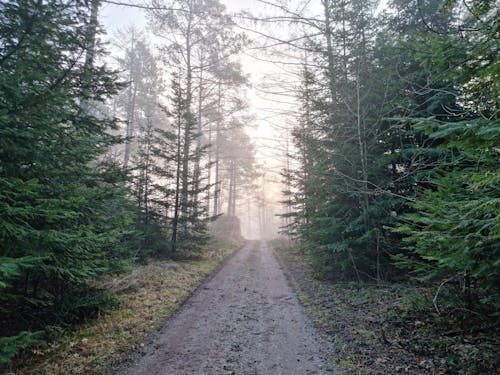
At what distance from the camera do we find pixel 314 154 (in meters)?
9.89

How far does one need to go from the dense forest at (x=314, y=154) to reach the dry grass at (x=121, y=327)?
0.48 m

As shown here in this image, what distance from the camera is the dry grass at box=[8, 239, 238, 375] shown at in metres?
4.24

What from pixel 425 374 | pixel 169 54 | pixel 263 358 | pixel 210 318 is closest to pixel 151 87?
pixel 169 54

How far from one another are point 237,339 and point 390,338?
3061 mm

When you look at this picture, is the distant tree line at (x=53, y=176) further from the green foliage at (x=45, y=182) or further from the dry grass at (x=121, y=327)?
the dry grass at (x=121, y=327)

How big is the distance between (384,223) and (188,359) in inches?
261

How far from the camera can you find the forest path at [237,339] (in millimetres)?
4402

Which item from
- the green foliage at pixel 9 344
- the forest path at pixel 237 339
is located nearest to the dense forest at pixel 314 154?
the green foliage at pixel 9 344

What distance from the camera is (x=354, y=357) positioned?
454 cm


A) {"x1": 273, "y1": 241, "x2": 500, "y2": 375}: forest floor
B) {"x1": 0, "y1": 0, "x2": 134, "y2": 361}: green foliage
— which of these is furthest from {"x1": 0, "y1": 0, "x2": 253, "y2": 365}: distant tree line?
{"x1": 273, "y1": 241, "x2": 500, "y2": 375}: forest floor

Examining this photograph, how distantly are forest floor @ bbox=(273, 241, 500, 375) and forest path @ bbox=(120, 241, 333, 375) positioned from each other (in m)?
0.46

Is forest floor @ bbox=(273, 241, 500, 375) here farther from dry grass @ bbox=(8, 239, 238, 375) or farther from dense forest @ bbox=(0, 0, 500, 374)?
dry grass @ bbox=(8, 239, 238, 375)

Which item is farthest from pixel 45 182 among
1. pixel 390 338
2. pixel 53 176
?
pixel 390 338

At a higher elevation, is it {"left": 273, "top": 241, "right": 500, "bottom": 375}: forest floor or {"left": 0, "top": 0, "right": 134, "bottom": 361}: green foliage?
{"left": 0, "top": 0, "right": 134, "bottom": 361}: green foliage
